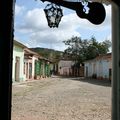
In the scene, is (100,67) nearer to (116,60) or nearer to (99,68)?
(99,68)

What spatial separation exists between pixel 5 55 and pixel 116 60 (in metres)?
2.37

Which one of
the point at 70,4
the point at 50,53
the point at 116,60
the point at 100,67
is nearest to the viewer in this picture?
the point at 70,4

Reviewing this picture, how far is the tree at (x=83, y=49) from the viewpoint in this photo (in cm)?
7500

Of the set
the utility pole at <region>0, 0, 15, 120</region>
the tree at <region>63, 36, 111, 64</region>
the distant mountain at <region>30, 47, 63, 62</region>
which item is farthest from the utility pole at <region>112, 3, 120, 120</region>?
the distant mountain at <region>30, 47, 63, 62</region>

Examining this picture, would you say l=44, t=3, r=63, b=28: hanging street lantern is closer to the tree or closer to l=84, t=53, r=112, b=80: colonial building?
l=84, t=53, r=112, b=80: colonial building

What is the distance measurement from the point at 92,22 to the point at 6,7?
1655 millimetres

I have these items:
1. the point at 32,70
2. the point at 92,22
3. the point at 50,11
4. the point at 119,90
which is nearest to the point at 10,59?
the point at 50,11

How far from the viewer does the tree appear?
75.0 meters

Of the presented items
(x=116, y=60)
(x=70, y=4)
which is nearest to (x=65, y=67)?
(x=116, y=60)

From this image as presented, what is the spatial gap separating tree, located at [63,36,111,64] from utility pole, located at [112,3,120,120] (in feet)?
225

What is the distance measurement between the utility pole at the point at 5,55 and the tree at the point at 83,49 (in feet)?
232

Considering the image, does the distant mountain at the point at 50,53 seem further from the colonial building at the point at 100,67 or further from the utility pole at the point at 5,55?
the utility pole at the point at 5,55

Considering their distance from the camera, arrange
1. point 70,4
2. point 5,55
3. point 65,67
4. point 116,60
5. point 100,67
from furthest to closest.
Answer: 1. point 65,67
2. point 100,67
3. point 116,60
4. point 70,4
5. point 5,55

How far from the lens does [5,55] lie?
390 centimetres
